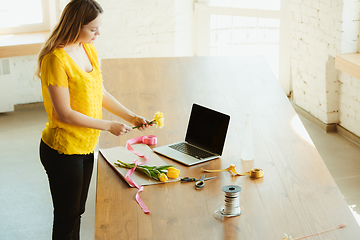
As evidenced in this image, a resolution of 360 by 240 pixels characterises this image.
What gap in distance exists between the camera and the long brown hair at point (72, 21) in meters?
1.75

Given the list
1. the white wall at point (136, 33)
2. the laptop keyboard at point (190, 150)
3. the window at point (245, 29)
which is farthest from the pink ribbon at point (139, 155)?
the window at point (245, 29)

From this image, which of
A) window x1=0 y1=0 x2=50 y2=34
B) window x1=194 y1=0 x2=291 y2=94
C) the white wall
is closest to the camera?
the white wall

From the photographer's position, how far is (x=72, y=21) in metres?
1.75

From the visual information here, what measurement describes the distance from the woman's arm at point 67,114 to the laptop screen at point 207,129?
19.3 inches

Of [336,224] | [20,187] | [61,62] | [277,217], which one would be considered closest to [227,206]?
[277,217]

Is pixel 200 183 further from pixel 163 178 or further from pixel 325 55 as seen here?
pixel 325 55

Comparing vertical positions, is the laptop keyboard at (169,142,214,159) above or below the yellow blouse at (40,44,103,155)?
A: below

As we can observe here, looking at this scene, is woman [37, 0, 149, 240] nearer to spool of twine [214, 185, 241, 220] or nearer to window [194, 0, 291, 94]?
spool of twine [214, 185, 241, 220]

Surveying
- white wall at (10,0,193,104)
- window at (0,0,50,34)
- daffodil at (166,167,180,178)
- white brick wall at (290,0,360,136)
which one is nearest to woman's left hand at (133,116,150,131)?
daffodil at (166,167,180,178)

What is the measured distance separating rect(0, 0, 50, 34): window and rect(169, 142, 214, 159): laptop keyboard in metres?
3.39

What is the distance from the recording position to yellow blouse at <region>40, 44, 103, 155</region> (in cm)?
175

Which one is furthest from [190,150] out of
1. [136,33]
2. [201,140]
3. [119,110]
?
[136,33]

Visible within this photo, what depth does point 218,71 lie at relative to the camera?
3.05 m

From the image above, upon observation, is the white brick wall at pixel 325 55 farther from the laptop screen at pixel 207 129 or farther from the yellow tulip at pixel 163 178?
the yellow tulip at pixel 163 178
